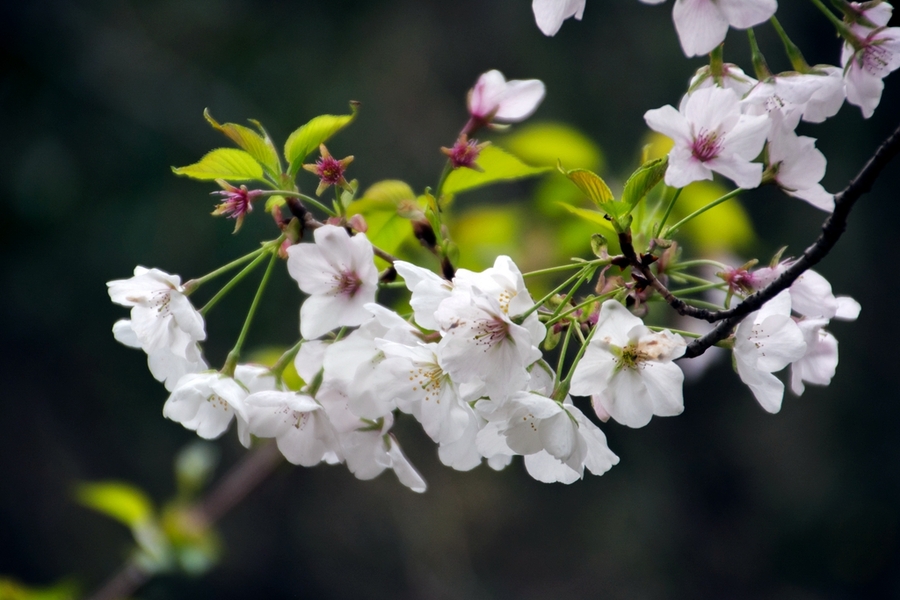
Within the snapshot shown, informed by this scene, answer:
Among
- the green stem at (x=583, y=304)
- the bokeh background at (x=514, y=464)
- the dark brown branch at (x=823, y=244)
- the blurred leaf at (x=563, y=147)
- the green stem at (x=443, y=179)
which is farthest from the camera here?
the bokeh background at (x=514, y=464)

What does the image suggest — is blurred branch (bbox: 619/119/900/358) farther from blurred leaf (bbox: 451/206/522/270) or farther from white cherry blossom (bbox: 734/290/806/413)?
blurred leaf (bbox: 451/206/522/270)

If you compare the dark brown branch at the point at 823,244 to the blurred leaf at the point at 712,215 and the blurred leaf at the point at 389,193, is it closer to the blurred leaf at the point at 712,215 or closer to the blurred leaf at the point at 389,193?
the blurred leaf at the point at 389,193

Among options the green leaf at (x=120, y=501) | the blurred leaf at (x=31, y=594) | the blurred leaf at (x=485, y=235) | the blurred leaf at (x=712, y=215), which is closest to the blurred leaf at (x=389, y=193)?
the blurred leaf at (x=485, y=235)

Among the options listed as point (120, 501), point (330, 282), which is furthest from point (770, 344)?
point (120, 501)

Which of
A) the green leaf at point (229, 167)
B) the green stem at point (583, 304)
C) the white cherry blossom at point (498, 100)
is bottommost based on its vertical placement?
the green stem at point (583, 304)

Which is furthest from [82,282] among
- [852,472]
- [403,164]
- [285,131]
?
[852,472]

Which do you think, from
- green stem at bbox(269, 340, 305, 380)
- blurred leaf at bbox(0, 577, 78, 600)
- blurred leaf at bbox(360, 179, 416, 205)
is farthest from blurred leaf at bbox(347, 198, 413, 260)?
blurred leaf at bbox(0, 577, 78, 600)
